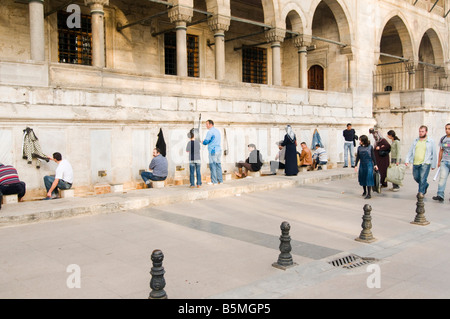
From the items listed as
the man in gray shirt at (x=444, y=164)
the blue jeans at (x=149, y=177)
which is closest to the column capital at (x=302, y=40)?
the man in gray shirt at (x=444, y=164)

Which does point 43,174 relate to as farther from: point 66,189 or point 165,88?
point 165,88

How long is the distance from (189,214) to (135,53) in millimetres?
10643

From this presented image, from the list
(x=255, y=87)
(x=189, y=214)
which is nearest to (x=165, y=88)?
(x=255, y=87)

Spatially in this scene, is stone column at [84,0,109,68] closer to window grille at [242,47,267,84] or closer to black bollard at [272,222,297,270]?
black bollard at [272,222,297,270]

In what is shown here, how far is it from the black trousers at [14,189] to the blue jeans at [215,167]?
4715 millimetres

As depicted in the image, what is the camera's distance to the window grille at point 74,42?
1575cm

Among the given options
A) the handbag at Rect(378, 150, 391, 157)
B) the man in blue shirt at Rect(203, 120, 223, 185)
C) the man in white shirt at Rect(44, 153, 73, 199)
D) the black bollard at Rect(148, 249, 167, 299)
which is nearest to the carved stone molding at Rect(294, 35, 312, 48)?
the handbag at Rect(378, 150, 391, 157)

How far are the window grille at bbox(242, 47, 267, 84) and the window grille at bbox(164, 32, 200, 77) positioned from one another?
3.04 meters

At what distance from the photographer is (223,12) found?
14.9 meters

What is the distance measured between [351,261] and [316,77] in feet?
59.7

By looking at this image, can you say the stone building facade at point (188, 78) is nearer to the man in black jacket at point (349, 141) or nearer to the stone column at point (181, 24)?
the stone column at point (181, 24)

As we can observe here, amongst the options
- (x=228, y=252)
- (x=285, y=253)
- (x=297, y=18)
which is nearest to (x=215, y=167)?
(x=228, y=252)

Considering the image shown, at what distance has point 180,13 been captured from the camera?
531 inches

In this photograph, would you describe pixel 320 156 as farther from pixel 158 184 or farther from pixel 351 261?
pixel 351 261
